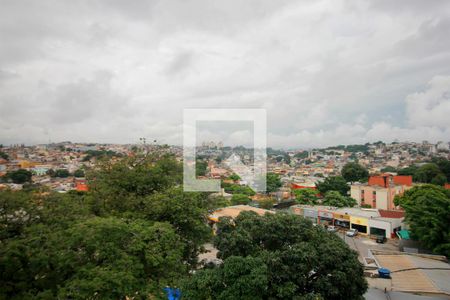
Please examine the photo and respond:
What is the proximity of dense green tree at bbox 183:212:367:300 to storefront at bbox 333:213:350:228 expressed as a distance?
15290mm

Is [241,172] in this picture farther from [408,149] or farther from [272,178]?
[408,149]

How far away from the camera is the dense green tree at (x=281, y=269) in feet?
17.0

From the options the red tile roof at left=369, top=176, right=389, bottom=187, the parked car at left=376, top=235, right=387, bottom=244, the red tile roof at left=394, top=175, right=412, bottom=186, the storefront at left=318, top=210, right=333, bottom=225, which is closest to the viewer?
the parked car at left=376, top=235, right=387, bottom=244

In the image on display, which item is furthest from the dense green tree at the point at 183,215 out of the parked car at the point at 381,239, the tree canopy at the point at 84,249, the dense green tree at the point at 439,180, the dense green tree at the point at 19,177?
the dense green tree at the point at 439,180

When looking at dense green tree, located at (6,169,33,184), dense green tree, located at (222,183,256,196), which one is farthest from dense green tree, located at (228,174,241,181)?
dense green tree, located at (6,169,33,184)

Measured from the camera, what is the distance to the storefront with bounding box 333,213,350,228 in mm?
20103

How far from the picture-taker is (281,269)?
18.1 ft

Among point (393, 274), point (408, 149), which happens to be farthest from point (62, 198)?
point (408, 149)

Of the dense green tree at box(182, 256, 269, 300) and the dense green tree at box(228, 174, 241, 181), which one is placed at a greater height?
the dense green tree at box(182, 256, 269, 300)

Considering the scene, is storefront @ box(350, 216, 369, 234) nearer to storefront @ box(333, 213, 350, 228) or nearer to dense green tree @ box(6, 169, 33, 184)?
storefront @ box(333, 213, 350, 228)

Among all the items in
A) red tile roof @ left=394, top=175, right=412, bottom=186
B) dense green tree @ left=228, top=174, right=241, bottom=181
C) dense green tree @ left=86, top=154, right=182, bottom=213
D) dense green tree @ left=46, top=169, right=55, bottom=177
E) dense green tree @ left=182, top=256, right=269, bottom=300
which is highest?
dense green tree @ left=86, top=154, right=182, bottom=213

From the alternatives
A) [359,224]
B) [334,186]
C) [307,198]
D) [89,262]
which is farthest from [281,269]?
[334,186]

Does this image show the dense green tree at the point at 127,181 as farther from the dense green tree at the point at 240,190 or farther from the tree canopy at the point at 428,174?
the tree canopy at the point at 428,174

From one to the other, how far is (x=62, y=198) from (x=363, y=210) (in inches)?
829
